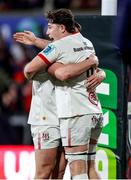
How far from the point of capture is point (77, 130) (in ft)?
19.5

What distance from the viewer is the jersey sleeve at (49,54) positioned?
5.94 metres

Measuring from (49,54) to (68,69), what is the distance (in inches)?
7.5

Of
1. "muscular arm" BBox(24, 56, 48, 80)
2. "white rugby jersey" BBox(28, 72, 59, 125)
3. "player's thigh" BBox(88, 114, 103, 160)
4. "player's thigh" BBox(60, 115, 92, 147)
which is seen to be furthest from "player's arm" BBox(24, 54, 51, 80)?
"player's thigh" BBox(88, 114, 103, 160)

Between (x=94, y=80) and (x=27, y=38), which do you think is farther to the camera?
(x=27, y=38)

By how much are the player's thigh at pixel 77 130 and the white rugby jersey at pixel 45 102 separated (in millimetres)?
173

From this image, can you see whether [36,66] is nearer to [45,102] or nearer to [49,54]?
[49,54]

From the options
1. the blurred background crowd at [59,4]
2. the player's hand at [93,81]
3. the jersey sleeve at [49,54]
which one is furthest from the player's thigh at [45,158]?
the blurred background crowd at [59,4]

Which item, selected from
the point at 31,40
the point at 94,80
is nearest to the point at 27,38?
the point at 31,40

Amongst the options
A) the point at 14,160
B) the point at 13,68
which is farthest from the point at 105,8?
the point at 13,68

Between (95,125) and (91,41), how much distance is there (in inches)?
41.1

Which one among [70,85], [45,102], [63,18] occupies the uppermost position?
[63,18]

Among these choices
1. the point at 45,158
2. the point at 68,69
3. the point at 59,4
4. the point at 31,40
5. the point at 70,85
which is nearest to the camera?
the point at 68,69

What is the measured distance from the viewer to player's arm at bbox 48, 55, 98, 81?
5.89m

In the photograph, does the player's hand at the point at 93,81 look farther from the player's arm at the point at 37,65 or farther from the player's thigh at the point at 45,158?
the player's thigh at the point at 45,158
